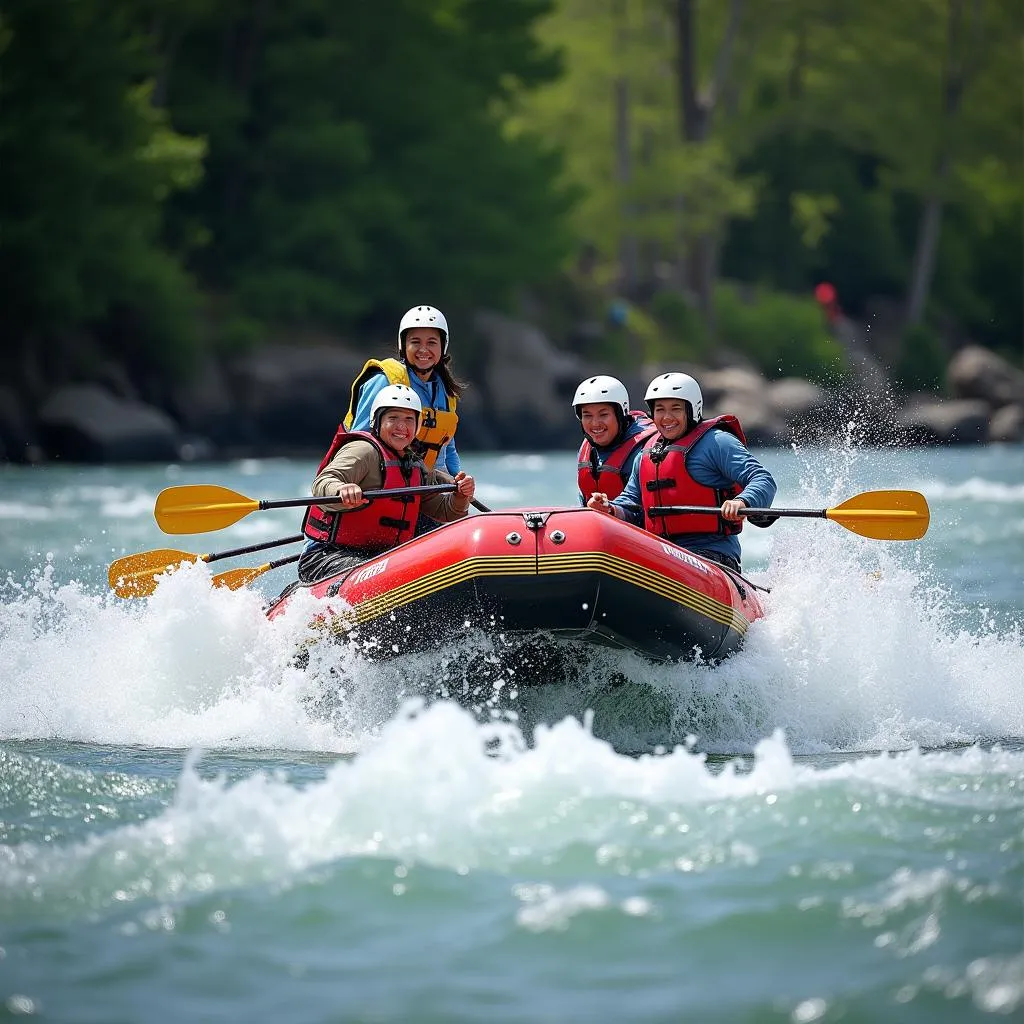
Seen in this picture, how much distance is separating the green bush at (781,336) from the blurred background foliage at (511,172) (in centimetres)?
8

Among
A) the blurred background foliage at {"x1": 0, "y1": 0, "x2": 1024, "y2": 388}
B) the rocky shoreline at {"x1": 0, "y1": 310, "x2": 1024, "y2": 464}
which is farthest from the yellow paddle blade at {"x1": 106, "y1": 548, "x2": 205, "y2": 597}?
the blurred background foliage at {"x1": 0, "y1": 0, "x2": 1024, "y2": 388}

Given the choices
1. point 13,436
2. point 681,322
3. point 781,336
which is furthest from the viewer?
point 781,336

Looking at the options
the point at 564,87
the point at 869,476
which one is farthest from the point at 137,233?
the point at 564,87

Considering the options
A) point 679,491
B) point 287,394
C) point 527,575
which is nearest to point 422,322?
point 679,491

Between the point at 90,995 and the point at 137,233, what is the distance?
2052 centimetres

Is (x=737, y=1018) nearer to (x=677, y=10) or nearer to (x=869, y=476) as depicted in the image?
(x=869, y=476)

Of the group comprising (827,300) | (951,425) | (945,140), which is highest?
(945,140)

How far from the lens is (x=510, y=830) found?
4.95 meters

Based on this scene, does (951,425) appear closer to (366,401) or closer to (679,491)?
(679,491)

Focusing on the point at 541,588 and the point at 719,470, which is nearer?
the point at 541,588

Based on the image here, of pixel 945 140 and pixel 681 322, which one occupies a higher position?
pixel 945 140

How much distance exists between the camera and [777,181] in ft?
140

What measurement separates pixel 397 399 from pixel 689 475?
1.37 metres

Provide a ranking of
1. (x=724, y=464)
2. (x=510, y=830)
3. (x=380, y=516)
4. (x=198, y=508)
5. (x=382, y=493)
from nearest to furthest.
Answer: (x=510, y=830) < (x=382, y=493) < (x=380, y=516) < (x=724, y=464) < (x=198, y=508)
